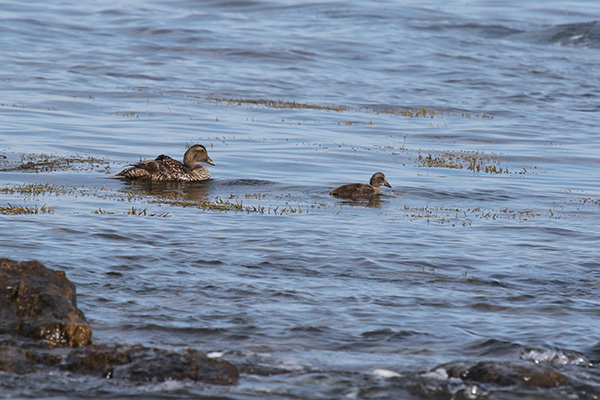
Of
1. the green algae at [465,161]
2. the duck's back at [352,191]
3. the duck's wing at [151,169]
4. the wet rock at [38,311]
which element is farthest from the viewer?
the green algae at [465,161]

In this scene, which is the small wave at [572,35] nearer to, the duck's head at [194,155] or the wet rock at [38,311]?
the duck's head at [194,155]

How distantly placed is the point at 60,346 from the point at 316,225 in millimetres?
7303

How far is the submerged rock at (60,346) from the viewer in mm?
6922

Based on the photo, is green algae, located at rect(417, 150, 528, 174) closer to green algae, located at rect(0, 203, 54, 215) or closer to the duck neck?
the duck neck

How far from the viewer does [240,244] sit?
1223 centimetres

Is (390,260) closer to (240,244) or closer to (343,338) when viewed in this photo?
(240,244)

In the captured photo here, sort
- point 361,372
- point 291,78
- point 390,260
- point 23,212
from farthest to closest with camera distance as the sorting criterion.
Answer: point 291,78 → point 23,212 → point 390,260 → point 361,372

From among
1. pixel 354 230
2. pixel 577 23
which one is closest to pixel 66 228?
pixel 354 230

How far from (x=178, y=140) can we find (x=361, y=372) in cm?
1821

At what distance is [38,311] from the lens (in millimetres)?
7301

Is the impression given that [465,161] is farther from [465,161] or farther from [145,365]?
[145,365]

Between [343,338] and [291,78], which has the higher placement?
[291,78]

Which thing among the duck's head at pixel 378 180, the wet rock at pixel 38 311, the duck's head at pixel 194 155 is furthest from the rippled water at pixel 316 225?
the duck's head at pixel 194 155

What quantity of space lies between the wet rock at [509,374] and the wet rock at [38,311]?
315 centimetres
